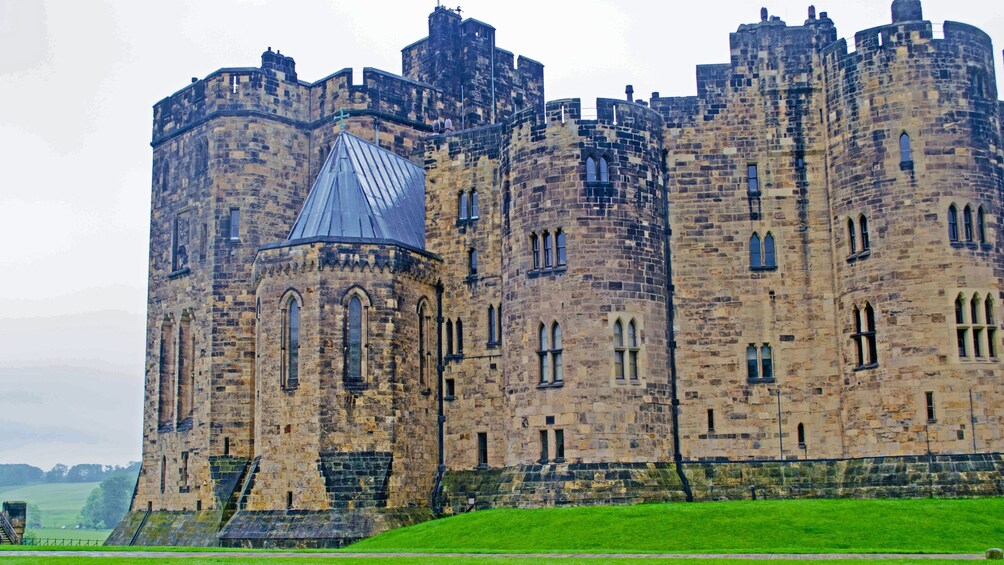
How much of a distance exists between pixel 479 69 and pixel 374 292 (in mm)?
17763

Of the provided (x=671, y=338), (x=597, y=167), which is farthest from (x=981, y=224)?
(x=597, y=167)

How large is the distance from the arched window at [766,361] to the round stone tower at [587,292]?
354 cm

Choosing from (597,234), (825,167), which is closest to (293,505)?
(597,234)

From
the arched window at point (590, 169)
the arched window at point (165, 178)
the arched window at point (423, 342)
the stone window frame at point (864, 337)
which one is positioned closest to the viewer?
the stone window frame at point (864, 337)

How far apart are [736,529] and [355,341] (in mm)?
16639

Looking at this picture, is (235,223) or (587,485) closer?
(587,485)

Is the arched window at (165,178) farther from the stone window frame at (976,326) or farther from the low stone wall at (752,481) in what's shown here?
the stone window frame at (976,326)

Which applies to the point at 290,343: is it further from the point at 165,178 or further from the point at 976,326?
the point at 976,326

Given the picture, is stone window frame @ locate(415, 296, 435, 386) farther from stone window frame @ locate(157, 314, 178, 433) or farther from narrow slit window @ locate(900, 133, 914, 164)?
narrow slit window @ locate(900, 133, 914, 164)

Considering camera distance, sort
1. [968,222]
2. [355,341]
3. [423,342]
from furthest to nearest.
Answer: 1. [423,342]
2. [355,341]
3. [968,222]

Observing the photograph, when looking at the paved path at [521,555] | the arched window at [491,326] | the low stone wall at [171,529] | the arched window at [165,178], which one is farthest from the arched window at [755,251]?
the arched window at [165,178]

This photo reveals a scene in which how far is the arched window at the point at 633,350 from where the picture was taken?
45.2m

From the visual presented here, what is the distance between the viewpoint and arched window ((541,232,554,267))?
1818 inches

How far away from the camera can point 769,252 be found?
47344mm
